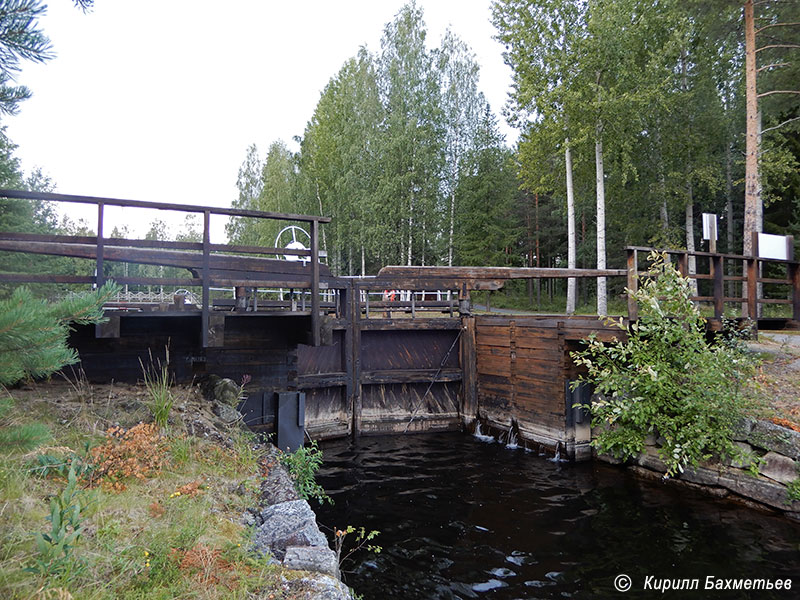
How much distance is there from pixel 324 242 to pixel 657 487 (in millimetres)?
23376

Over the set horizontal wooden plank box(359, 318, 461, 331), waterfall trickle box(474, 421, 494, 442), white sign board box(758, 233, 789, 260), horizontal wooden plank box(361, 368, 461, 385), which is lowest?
waterfall trickle box(474, 421, 494, 442)

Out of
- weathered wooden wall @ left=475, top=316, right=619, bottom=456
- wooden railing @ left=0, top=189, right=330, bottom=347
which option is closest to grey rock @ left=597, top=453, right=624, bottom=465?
weathered wooden wall @ left=475, top=316, right=619, bottom=456

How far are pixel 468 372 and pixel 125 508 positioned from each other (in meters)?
8.29

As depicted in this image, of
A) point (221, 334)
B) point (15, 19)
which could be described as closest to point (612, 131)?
point (221, 334)

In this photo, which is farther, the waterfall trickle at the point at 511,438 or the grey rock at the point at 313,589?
the waterfall trickle at the point at 511,438

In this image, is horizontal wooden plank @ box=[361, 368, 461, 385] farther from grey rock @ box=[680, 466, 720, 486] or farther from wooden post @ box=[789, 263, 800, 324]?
wooden post @ box=[789, 263, 800, 324]

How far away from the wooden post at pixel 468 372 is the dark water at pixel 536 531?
207 centimetres

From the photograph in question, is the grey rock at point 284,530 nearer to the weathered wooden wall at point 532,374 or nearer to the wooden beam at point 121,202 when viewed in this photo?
the wooden beam at point 121,202

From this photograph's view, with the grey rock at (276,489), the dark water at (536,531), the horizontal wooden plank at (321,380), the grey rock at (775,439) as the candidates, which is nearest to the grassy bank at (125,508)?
the grey rock at (276,489)

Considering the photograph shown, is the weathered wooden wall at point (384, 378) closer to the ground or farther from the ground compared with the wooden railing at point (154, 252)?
closer to the ground

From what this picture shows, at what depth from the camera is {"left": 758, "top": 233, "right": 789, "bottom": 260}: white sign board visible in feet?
33.8

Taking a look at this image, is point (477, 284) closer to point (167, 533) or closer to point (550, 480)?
point (550, 480)

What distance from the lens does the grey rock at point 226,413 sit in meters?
6.81

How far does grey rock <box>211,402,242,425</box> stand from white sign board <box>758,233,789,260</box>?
1029 cm
